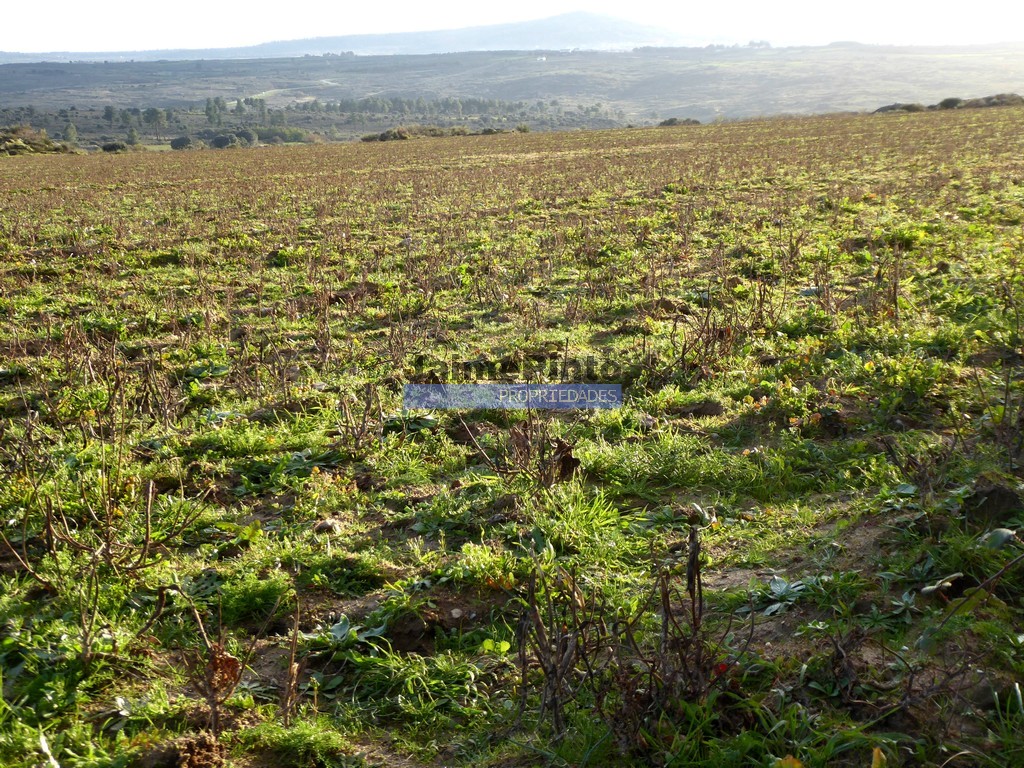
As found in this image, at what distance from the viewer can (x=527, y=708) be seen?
116 inches

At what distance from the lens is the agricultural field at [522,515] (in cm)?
275

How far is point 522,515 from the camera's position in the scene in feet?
13.9

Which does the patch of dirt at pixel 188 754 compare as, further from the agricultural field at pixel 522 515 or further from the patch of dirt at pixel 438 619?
the patch of dirt at pixel 438 619

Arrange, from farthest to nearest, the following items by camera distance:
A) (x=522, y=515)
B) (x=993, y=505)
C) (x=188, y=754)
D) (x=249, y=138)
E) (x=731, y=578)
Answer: (x=249, y=138)
(x=522, y=515)
(x=731, y=578)
(x=993, y=505)
(x=188, y=754)

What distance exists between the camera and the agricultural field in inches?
108

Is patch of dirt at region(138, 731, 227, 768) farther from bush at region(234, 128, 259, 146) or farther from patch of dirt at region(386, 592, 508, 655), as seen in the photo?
bush at region(234, 128, 259, 146)

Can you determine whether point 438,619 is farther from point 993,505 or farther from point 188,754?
point 993,505

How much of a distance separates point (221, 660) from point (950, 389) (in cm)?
499

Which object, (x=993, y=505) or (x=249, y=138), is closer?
(x=993, y=505)

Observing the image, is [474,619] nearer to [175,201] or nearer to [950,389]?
[950,389]

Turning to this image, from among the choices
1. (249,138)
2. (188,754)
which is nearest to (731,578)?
(188,754)

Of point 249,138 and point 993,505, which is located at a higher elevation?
point 249,138

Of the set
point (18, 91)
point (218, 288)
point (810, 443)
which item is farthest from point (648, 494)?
point (18, 91)

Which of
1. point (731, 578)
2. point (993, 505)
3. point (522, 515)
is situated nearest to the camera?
point (993, 505)
